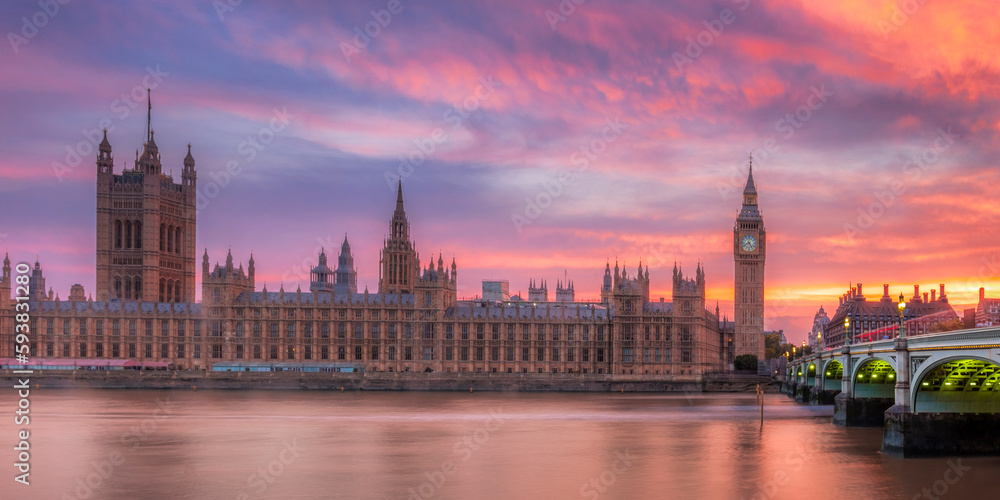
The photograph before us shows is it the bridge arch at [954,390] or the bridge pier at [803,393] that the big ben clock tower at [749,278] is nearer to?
the bridge pier at [803,393]

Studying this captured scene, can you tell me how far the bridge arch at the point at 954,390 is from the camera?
50.1 meters

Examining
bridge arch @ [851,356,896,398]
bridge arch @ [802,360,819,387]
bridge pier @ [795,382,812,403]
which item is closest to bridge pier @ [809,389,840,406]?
bridge arch @ [802,360,819,387]

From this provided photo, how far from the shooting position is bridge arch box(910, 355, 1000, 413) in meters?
50.1

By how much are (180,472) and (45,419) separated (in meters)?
33.3

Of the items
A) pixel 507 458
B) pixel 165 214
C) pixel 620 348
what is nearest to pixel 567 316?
pixel 620 348

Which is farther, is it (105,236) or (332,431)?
(105,236)

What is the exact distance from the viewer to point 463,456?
55406mm

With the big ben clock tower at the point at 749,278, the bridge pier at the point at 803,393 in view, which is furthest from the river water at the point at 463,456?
the big ben clock tower at the point at 749,278

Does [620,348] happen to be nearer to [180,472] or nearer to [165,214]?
[165,214]

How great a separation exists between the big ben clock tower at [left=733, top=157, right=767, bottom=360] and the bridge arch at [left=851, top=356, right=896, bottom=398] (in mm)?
96943

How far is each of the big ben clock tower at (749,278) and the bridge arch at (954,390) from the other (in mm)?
119731

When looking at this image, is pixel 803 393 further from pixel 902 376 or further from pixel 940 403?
pixel 940 403

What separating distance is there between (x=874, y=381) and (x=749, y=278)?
104m

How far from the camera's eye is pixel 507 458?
54625 mm
